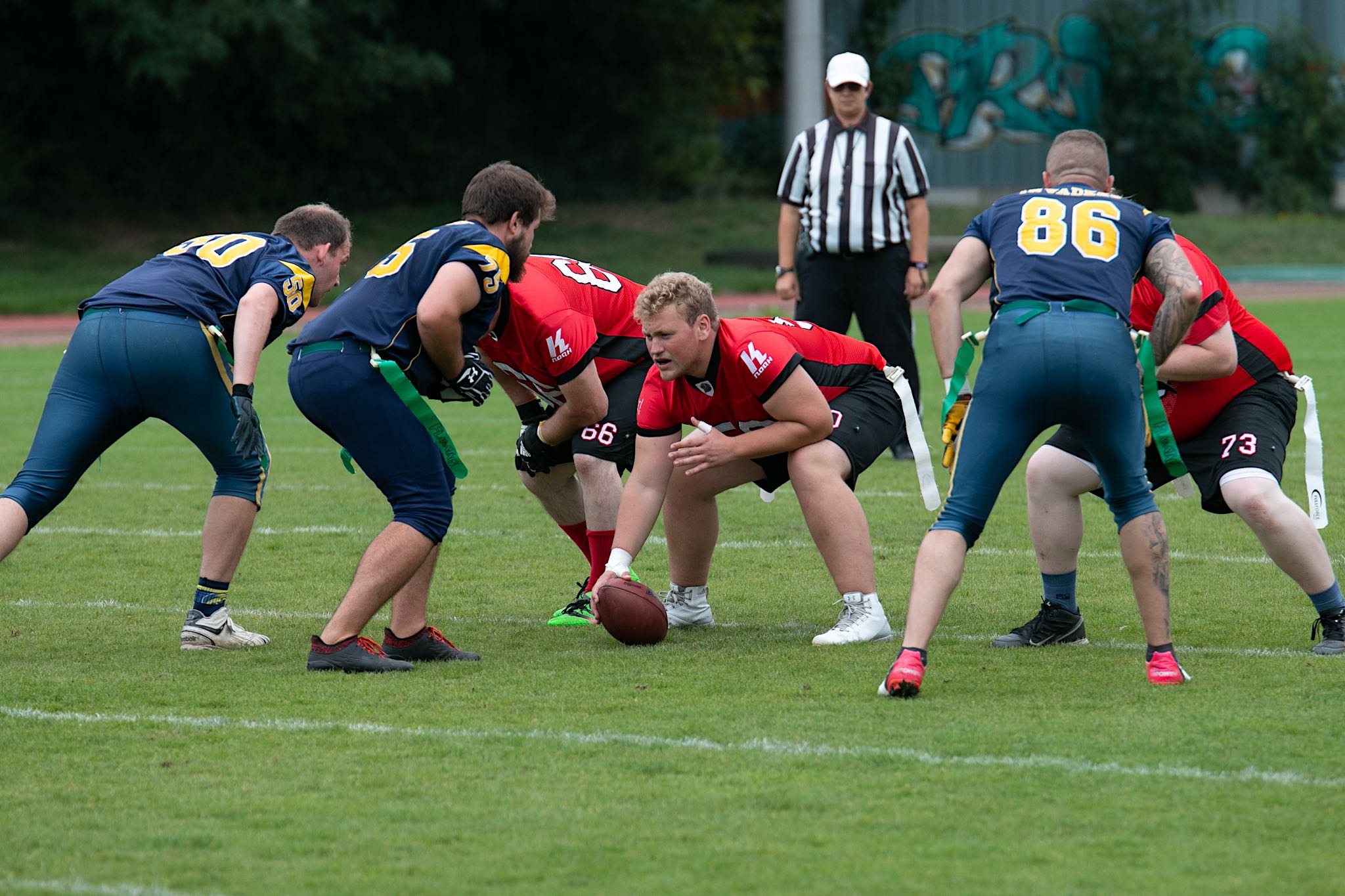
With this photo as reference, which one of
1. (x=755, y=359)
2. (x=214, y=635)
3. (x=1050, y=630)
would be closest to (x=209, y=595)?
(x=214, y=635)

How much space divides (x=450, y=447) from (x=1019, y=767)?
7.62 feet

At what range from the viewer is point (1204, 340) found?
18.2 feet

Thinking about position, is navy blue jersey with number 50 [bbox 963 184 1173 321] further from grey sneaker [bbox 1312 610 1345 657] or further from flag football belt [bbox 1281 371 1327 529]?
grey sneaker [bbox 1312 610 1345 657]

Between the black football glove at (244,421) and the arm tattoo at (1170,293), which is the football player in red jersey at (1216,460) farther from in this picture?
the black football glove at (244,421)

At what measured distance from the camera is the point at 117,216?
102 feet

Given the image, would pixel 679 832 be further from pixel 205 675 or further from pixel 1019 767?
pixel 205 675

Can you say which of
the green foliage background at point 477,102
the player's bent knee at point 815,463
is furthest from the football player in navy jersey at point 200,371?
the green foliage background at point 477,102

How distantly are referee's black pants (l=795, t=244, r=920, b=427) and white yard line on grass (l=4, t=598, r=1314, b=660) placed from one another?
4.24m

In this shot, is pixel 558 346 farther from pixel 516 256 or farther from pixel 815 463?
pixel 815 463

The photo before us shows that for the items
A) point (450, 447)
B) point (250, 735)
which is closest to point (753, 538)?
point (450, 447)

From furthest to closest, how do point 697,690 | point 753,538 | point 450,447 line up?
point 753,538 → point 450,447 → point 697,690

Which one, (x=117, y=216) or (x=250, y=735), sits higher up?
(x=250, y=735)

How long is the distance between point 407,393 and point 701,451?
1.03 m

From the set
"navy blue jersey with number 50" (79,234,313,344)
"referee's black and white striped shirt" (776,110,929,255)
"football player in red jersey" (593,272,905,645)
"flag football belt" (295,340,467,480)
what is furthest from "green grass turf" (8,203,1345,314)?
"flag football belt" (295,340,467,480)
